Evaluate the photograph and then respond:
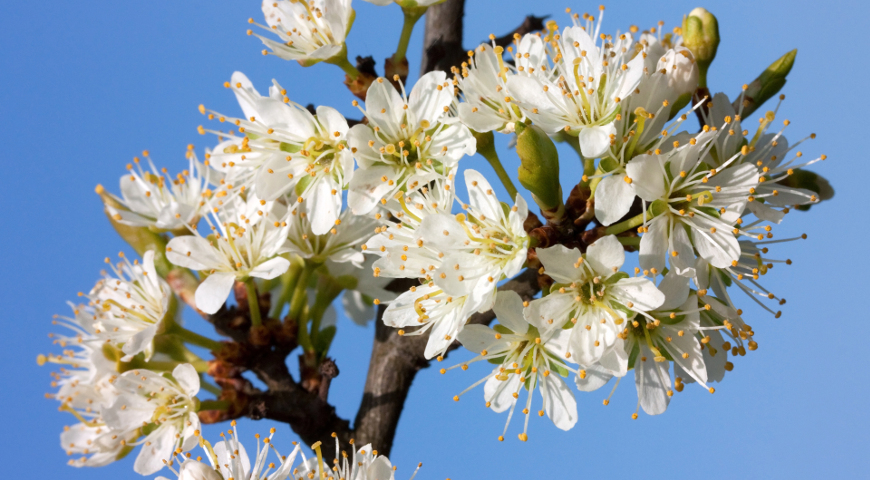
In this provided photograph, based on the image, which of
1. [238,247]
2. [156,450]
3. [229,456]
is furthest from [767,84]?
[156,450]

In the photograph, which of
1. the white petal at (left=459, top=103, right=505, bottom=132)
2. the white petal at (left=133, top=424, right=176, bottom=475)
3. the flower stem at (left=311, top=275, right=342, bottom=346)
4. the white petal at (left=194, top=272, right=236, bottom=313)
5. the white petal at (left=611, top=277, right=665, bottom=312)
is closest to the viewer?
the white petal at (left=611, top=277, right=665, bottom=312)

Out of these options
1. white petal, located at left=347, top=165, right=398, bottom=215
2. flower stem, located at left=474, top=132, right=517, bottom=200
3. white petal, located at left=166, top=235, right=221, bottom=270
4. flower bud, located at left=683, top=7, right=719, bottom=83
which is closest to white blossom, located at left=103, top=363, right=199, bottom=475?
white petal, located at left=166, top=235, right=221, bottom=270

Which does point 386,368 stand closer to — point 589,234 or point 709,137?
point 589,234

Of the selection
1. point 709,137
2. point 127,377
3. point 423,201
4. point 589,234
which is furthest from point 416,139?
point 127,377

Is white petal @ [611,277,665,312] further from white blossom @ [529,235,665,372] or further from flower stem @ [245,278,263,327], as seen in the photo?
flower stem @ [245,278,263,327]

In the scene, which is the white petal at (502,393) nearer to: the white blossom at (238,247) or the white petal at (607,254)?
the white petal at (607,254)

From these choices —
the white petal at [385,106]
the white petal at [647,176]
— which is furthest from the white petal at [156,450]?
the white petal at [647,176]
